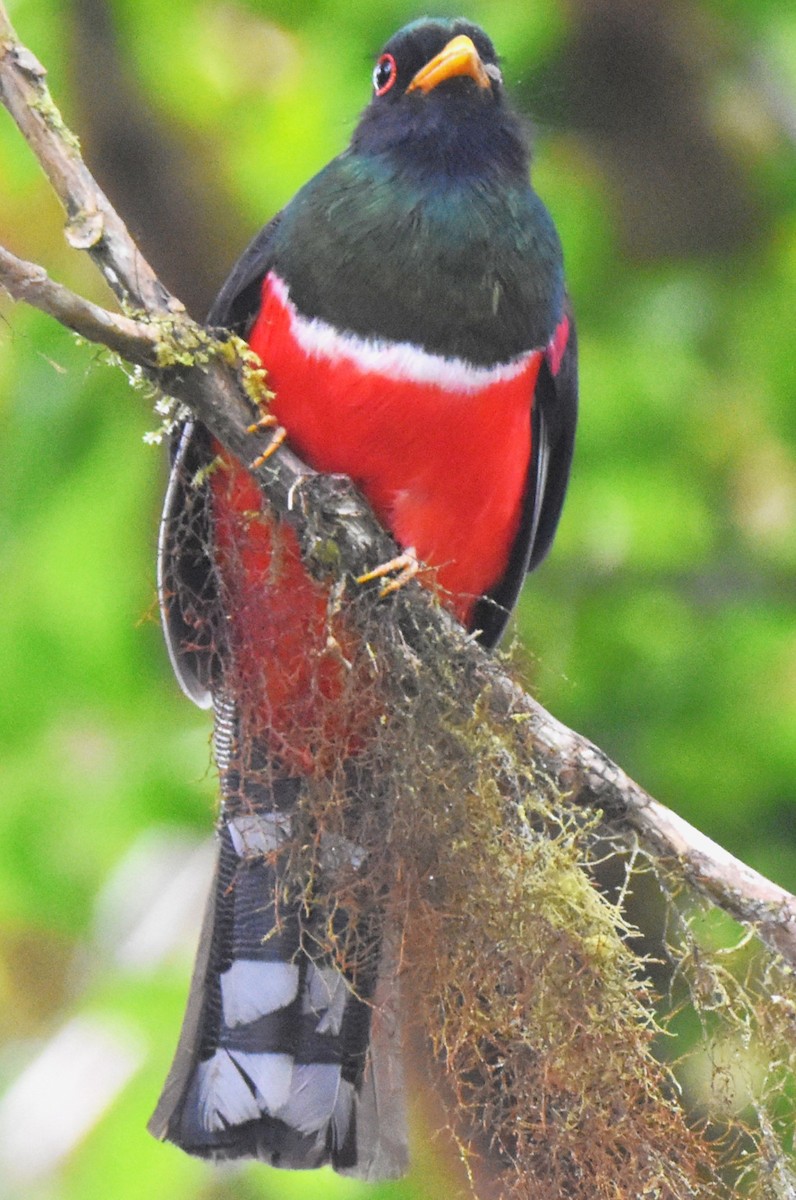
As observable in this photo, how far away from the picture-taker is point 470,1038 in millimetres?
2439

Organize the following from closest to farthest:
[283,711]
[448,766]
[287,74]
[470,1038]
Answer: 1. [470,1038]
2. [448,766]
3. [283,711]
4. [287,74]

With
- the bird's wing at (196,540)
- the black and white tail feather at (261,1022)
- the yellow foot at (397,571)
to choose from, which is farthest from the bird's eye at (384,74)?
the yellow foot at (397,571)

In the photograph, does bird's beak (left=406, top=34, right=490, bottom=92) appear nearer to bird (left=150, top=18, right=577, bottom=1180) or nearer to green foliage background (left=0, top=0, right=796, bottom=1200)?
bird (left=150, top=18, right=577, bottom=1180)

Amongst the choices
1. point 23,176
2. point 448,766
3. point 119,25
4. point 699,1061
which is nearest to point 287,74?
Result: point 119,25

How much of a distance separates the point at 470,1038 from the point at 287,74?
315cm

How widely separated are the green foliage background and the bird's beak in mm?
501

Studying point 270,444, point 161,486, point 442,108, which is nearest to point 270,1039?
point 270,444

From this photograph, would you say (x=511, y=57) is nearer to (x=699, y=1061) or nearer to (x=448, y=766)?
(x=448, y=766)

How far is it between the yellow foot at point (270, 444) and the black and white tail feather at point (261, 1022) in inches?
13.1

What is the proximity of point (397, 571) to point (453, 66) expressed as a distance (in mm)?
1162

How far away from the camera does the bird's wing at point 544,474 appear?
3.41 m

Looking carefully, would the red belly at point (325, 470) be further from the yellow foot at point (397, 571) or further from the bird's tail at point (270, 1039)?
the bird's tail at point (270, 1039)

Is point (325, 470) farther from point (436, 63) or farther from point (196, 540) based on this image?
point (436, 63)

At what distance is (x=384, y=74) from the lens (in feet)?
11.3
